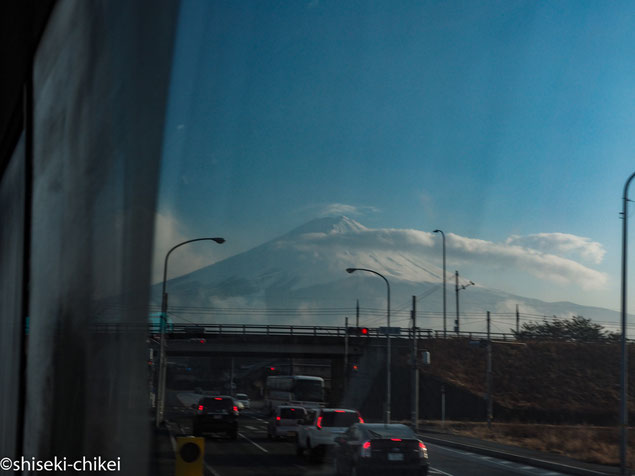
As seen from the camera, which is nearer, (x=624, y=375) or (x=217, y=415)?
(x=624, y=375)

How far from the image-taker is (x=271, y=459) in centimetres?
194

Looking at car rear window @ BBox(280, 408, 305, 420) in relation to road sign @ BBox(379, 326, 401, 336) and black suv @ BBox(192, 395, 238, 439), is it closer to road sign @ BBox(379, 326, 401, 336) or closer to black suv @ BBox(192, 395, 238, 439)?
black suv @ BBox(192, 395, 238, 439)

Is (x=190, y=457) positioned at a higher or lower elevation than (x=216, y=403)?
lower

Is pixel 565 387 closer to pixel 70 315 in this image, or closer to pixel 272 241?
pixel 272 241

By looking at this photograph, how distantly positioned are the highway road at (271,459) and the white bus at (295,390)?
8 cm

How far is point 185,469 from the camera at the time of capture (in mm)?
1980

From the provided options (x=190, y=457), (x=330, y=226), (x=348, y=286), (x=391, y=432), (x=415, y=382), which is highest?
(x=330, y=226)

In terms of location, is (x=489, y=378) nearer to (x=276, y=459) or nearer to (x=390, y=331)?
(x=390, y=331)

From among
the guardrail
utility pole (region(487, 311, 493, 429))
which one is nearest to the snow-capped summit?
the guardrail

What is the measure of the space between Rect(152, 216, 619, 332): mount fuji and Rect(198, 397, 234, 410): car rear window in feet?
0.73

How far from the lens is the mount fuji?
165 cm

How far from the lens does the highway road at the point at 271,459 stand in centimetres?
170

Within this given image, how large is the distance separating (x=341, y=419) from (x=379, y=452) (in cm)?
14

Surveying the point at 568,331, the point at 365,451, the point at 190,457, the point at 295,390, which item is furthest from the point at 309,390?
the point at 568,331
